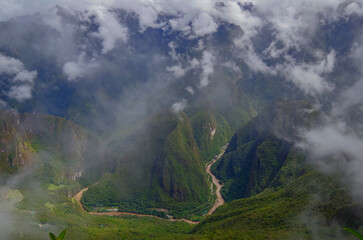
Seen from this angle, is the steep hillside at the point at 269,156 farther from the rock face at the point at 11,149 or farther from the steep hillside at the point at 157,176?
the rock face at the point at 11,149

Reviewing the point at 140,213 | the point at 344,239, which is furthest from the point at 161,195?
the point at 344,239

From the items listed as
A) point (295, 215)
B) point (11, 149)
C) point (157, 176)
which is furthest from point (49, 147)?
point (295, 215)

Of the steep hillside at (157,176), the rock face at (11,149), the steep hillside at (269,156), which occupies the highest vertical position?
the steep hillside at (269,156)

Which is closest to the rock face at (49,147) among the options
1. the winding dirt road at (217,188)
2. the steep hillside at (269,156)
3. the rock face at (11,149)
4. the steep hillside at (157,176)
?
the rock face at (11,149)

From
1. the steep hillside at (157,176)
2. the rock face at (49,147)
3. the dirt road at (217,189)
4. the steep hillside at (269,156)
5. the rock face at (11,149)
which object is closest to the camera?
the rock face at (11,149)

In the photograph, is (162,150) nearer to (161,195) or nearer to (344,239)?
(161,195)

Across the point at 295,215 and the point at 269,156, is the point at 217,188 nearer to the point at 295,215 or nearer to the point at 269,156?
the point at 269,156

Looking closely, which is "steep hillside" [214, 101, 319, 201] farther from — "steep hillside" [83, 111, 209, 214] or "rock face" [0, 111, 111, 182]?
"rock face" [0, 111, 111, 182]

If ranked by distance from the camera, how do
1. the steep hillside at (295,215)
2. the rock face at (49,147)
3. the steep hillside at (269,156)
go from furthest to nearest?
the steep hillside at (269,156)
the rock face at (49,147)
the steep hillside at (295,215)
